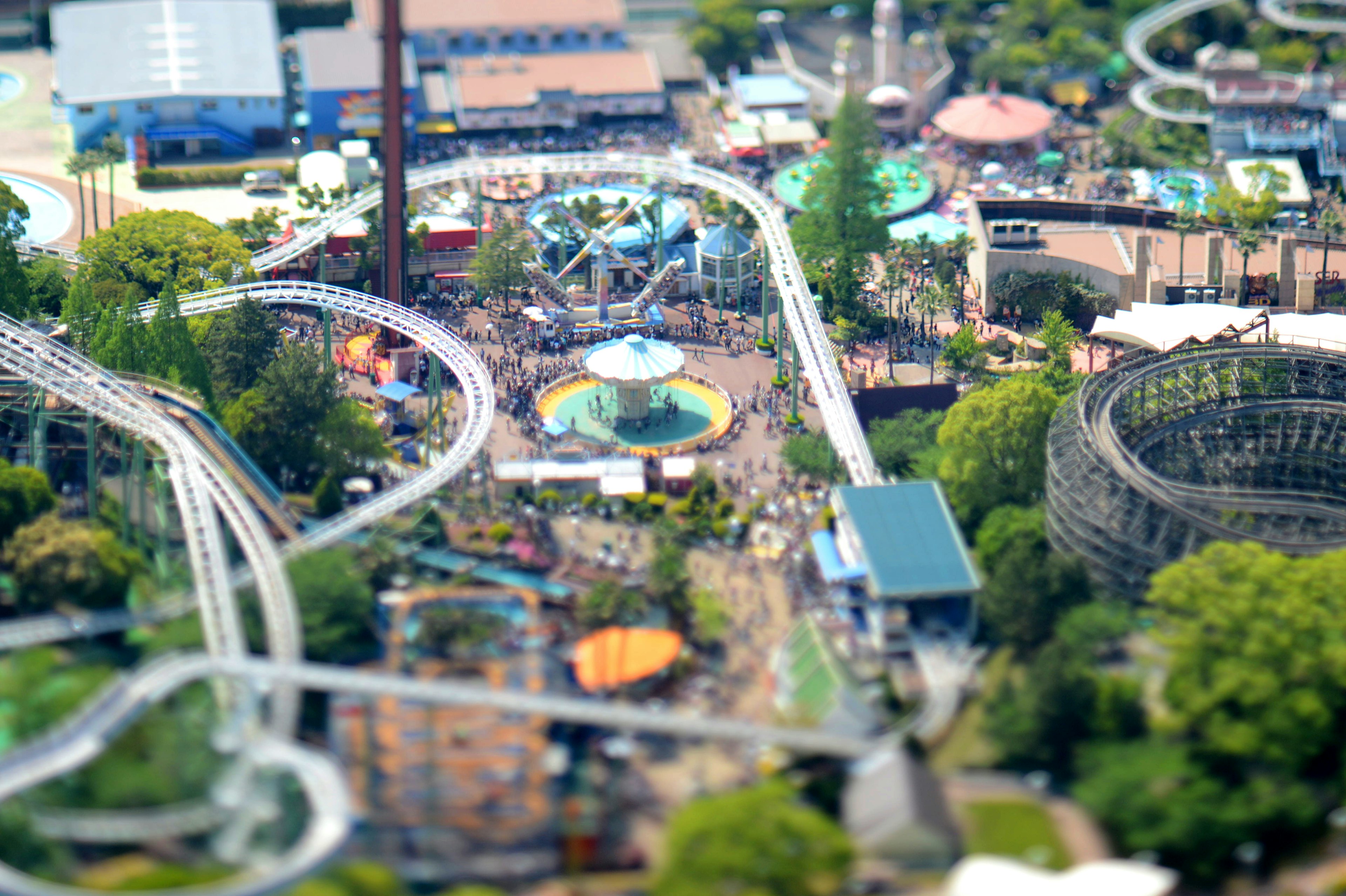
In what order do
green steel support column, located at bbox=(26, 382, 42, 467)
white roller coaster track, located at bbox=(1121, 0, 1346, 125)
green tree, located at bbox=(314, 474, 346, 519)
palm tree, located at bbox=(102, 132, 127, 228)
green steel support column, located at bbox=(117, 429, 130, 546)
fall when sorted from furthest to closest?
white roller coaster track, located at bbox=(1121, 0, 1346, 125) → palm tree, located at bbox=(102, 132, 127, 228) → green steel support column, located at bbox=(26, 382, 42, 467) → green tree, located at bbox=(314, 474, 346, 519) → green steel support column, located at bbox=(117, 429, 130, 546)

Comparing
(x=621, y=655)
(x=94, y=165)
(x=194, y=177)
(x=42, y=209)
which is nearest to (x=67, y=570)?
(x=621, y=655)

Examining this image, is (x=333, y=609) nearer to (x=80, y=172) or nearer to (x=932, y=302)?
(x=932, y=302)

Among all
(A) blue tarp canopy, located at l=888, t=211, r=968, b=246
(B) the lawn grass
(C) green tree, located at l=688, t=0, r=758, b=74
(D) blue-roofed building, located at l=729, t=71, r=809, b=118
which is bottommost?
(B) the lawn grass

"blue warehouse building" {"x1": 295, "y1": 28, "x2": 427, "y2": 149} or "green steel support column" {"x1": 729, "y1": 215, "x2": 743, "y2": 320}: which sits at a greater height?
"blue warehouse building" {"x1": 295, "y1": 28, "x2": 427, "y2": 149}

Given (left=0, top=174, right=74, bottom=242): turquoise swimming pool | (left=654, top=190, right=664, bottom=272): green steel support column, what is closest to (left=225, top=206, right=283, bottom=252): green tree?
(left=0, top=174, right=74, bottom=242): turquoise swimming pool

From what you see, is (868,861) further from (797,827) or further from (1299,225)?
(1299,225)

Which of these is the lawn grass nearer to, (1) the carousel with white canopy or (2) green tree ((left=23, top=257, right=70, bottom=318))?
(1) the carousel with white canopy

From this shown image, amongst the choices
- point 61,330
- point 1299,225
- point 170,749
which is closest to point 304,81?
point 61,330

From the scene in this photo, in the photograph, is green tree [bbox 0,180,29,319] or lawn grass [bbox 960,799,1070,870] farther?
green tree [bbox 0,180,29,319]
